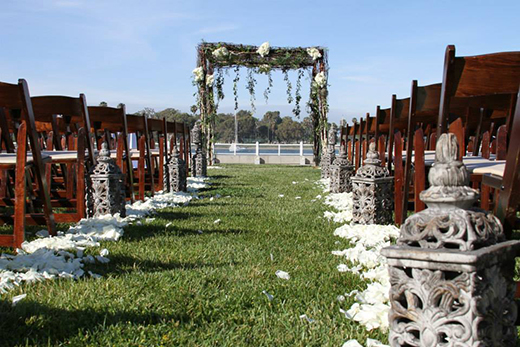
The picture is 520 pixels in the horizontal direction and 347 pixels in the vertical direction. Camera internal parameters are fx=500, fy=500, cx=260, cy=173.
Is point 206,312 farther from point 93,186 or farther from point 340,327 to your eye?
point 93,186

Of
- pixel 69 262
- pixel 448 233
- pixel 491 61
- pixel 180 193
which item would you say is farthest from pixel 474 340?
pixel 180 193

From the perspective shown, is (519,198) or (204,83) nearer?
(519,198)

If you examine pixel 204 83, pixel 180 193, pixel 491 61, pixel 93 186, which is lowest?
pixel 180 193

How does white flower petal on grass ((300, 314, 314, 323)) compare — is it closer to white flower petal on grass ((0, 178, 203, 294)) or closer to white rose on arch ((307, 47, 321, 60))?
white flower petal on grass ((0, 178, 203, 294))

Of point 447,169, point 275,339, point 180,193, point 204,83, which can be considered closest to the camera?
point 447,169

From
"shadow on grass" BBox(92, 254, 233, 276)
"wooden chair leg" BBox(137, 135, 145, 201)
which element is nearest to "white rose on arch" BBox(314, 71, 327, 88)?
"wooden chair leg" BBox(137, 135, 145, 201)

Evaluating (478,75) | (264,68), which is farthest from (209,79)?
(478,75)

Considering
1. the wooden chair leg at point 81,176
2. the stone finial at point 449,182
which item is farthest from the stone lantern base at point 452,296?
the wooden chair leg at point 81,176

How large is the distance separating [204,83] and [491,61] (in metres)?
14.7

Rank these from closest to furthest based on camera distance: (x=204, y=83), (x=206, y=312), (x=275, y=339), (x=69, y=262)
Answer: (x=275, y=339) → (x=206, y=312) → (x=69, y=262) → (x=204, y=83)

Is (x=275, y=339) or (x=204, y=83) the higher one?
(x=204, y=83)

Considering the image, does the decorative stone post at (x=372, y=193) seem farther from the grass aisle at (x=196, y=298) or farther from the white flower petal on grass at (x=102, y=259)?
the white flower petal on grass at (x=102, y=259)

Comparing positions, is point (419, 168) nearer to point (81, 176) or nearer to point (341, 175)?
point (81, 176)

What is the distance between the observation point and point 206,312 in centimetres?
215
